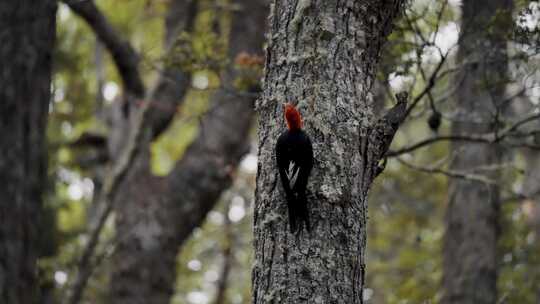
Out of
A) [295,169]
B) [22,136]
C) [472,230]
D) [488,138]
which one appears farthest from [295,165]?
[472,230]

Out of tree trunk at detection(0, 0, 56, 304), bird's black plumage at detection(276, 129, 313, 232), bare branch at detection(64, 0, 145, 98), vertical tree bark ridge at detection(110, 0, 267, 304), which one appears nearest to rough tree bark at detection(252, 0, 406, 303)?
→ bird's black plumage at detection(276, 129, 313, 232)

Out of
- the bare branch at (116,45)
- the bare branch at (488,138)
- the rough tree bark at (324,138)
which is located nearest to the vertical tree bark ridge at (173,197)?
the bare branch at (116,45)

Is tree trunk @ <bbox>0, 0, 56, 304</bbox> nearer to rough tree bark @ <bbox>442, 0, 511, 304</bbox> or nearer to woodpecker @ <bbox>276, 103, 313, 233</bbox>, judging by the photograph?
woodpecker @ <bbox>276, 103, 313, 233</bbox>

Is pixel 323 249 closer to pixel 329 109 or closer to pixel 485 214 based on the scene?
pixel 329 109

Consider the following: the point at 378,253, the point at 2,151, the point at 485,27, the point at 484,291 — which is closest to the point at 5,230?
the point at 2,151

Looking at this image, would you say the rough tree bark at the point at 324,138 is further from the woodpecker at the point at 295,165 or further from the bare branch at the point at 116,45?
the bare branch at the point at 116,45

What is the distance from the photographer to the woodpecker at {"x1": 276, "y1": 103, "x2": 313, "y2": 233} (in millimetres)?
3223

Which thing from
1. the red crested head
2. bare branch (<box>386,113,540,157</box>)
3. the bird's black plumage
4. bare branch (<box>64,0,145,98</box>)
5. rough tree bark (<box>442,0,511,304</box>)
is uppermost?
bare branch (<box>64,0,145,98</box>)

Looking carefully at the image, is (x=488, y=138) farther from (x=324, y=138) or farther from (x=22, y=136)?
(x=22, y=136)

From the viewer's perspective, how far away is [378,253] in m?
16.4

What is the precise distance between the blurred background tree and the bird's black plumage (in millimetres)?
1892

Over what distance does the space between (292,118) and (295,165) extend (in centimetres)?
26

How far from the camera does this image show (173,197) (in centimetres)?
903

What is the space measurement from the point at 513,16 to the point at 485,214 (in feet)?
10.8
